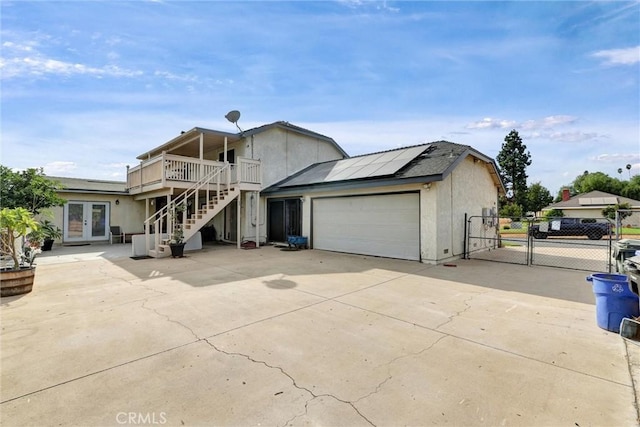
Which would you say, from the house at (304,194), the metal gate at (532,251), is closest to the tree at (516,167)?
the metal gate at (532,251)

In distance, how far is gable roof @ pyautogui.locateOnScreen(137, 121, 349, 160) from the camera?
41.3 feet

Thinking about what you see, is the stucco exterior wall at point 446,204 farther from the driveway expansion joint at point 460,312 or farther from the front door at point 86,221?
the front door at point 86,221

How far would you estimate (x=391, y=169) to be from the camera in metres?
10.2

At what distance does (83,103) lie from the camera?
10.3 m

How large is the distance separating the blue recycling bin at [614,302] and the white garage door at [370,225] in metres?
5.51

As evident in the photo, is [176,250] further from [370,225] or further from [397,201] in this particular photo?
[397,201]

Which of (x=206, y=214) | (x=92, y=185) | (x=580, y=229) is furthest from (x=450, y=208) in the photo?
(x=92, y=185)

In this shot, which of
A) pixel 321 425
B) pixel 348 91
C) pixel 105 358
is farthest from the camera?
pixel 348 91

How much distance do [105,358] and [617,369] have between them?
542cm

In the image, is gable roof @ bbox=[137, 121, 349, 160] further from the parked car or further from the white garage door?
the parked car

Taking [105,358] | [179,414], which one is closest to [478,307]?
[179,414]

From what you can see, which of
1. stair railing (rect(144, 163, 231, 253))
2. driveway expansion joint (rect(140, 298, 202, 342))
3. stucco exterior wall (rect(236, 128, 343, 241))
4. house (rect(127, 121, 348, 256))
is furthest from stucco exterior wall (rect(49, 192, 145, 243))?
driveway expansion joint (rect(140, 298, 202, 342))

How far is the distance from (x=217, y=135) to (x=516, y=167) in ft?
136

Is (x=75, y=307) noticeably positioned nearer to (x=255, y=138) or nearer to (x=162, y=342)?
(x=162, y=342)
